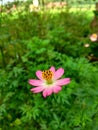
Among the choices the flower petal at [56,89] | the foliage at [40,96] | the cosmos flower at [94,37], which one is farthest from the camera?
the cosmos flower at [94,37]

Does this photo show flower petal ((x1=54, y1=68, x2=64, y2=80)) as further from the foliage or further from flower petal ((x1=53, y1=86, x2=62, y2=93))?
the foliage

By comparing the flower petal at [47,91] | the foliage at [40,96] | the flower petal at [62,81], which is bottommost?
the foliage at [40,96]

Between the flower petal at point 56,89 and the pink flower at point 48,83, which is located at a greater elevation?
the flower petal at point 56,89

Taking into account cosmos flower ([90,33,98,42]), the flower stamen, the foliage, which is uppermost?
the flower stamen

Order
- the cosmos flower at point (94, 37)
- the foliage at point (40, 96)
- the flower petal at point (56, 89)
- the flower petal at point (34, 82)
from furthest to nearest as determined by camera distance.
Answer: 1. the cosmos flower at point (94, 37)
2. the foliage at point (40, 96)
3. the flower petal at point (34, 82)
4. the flower petal at point (56, 89)

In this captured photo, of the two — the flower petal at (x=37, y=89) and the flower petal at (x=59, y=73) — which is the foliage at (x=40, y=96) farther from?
the flower petal at (x=37, y=89)

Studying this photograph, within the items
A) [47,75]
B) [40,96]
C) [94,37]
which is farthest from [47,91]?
[94,37]

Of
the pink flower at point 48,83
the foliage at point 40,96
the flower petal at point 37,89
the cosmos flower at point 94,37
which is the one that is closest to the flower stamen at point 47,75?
the pink flower at point 48,83

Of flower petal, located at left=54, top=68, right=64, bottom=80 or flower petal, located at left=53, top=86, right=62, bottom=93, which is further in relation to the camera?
flower petal, located at left=54, top=68, right=64, bottom=80

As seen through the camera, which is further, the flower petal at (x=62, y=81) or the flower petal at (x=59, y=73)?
the flower petal at (x=59, y=73)

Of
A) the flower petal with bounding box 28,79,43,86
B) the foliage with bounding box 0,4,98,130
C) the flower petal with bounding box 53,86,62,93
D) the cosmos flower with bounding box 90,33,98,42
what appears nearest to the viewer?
the flower petal with bounding box 53,86,62,93

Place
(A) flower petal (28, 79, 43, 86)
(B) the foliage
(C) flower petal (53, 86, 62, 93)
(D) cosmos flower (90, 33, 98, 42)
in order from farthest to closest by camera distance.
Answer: (D) cosmos flower (90, 33, 98, 42), (B) the foliage, (A) flower petal (28, 79, 43, 86), (C) flower petal (53, 86, 62, 93)

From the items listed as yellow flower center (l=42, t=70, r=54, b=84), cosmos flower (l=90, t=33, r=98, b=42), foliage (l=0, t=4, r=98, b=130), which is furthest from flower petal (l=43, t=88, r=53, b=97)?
cosmos flower (l=90, t=33, r=98, b=42)

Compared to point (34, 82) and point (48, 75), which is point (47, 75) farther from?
point (34, 82)
